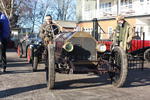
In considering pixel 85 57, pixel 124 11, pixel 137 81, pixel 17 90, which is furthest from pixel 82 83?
pixel 124 11

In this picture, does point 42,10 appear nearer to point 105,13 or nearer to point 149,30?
point 105,13

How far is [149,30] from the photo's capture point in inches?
1212

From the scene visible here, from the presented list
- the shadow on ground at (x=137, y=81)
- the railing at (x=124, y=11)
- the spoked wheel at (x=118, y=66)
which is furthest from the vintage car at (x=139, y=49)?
the railing at (x=124, y=11)

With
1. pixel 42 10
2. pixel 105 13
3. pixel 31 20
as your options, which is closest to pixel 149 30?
pixel 105 13

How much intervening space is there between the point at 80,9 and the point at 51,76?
132ft

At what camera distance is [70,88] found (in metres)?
8.11

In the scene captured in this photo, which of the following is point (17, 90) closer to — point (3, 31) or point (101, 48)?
point (101, 48)

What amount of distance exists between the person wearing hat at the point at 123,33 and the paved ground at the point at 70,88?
50.1 inches

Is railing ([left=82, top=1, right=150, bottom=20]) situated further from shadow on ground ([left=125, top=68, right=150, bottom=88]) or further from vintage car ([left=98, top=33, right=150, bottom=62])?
shadow on ground ([left=125, top=68, right=150, bottom=88])

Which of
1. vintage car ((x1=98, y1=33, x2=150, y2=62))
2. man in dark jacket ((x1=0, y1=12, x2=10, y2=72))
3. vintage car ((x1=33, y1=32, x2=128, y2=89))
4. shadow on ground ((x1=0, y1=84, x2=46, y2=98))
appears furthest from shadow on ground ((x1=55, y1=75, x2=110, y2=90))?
vintage car ((x1=98, y1=33, x2=150, y2=62))

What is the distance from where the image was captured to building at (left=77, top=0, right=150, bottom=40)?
3082cm

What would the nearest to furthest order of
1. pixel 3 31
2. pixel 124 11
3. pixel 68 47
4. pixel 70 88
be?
pixel 70 88 → pixel 68 47 → pixel 3 31 → pixel 124 11

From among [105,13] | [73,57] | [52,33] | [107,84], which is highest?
[105,13]

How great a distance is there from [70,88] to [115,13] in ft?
91.8
